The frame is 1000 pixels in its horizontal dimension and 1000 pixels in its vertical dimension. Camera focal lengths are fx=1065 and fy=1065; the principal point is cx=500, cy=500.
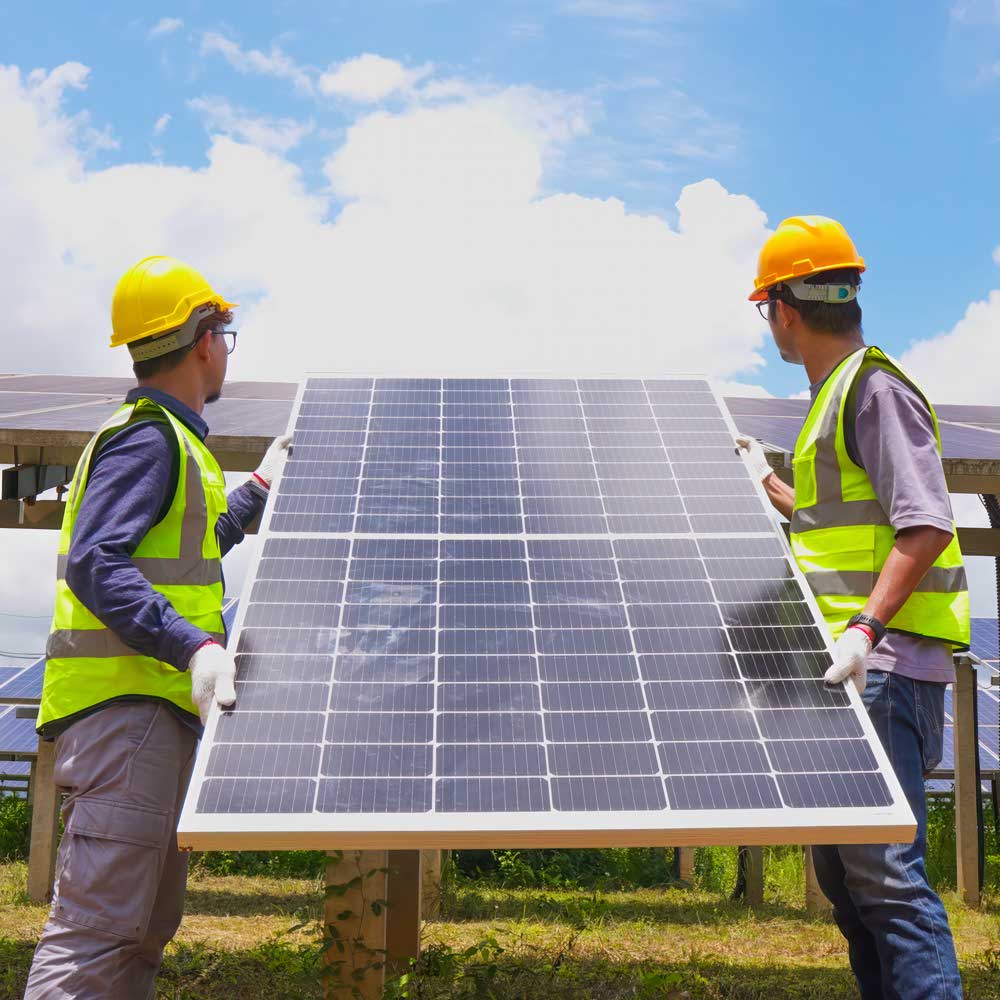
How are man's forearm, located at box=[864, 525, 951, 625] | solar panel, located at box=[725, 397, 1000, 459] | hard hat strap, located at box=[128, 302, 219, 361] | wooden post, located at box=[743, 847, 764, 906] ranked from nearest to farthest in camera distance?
man's forearm, located at box=[864, 525, 951, 625], hard hat strap, located at box=[128, 302, 219, 361], solar panel, located at box=[725, 397, 1000, 459], wooden post, located at box=[743, 847, 764, 906]

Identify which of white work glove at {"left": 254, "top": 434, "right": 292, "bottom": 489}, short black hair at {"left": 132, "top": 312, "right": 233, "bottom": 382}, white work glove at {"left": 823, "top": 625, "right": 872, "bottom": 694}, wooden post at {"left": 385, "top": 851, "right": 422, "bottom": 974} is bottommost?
wooden post at {"left": 385, "top": 851, "right": 422, "bottom": 974}

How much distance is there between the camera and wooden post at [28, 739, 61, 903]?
9.41 meters

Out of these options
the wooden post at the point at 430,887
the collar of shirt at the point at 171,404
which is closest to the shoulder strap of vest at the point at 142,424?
the collar of shirt at the point at 171,404

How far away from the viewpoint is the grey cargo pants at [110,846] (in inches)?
136

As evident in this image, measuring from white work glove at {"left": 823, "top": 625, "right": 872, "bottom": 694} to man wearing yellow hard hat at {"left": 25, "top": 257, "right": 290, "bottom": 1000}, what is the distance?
2.04m

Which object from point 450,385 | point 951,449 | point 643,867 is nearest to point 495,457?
point 450,385

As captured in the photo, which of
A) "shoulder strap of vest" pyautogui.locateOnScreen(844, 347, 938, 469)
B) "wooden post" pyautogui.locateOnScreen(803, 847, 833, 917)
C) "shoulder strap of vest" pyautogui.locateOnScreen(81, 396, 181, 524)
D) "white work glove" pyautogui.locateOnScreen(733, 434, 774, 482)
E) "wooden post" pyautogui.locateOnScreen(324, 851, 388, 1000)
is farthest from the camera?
"wooden post" pyautogui.locateOnScreen(803, 847, 833, 917)

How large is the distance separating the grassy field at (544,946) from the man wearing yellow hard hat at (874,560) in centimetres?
263

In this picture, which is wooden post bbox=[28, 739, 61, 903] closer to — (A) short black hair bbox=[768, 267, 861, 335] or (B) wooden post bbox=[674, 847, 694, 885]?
(B) wooden post bbox=[674, 847, 694, 885]

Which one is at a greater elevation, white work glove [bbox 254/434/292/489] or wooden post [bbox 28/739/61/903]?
white work glove [bbox 254/434/292/489]

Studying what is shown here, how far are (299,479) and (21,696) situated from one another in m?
10.7

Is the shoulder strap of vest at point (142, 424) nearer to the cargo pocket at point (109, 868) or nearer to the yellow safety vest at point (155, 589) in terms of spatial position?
the yellow safety vest at point (155, 589)

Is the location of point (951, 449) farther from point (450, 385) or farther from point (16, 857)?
point (16, 857)

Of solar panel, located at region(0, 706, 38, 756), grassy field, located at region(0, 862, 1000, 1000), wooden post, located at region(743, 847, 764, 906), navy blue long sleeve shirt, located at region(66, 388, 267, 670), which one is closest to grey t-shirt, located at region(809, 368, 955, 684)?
navy blue long sleeve shirt, located at region(66, 388, 267, 670)
